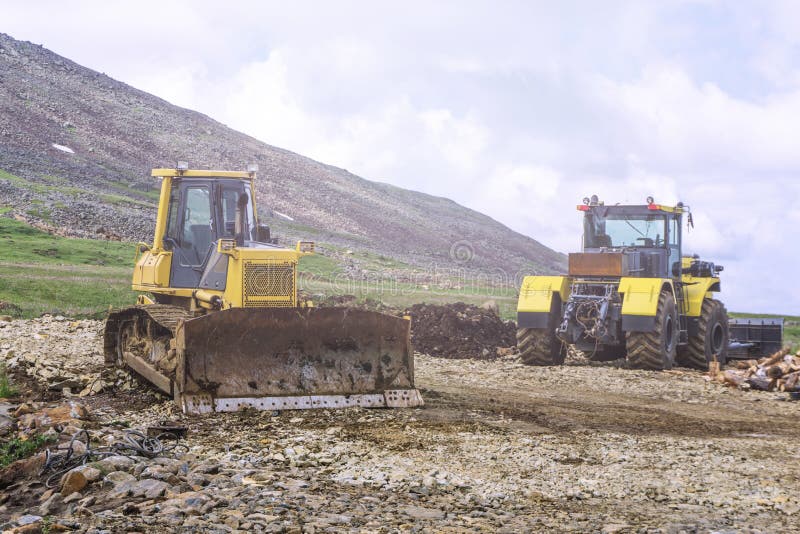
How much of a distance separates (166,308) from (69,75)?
79791 millimetres

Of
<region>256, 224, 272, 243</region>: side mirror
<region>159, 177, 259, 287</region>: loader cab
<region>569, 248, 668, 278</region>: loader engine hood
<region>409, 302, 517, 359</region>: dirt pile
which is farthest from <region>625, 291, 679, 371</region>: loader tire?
<region>159, 177, 259, 287</region>: loader cab

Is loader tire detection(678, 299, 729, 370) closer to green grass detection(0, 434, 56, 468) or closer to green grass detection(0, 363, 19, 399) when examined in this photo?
green grass detection(0, 363, 19, 399)

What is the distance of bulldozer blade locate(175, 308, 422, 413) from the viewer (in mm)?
Answer: 9758

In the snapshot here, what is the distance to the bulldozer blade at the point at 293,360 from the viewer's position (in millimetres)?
9758

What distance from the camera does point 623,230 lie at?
56.4ft

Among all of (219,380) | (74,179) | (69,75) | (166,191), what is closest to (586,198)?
(166,191)

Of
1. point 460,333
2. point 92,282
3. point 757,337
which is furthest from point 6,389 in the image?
point 92,282

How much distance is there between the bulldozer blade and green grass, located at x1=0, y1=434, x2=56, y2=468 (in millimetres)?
1597

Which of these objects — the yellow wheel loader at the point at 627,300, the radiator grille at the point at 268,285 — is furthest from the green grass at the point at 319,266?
the radiator grille at the point at 268,285

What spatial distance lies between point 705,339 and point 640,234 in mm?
2536

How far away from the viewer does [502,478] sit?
289 inches


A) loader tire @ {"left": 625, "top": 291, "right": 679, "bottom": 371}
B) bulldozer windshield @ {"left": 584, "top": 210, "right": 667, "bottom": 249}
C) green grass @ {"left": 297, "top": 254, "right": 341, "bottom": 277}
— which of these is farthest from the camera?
green grass @ {"left": 297, "top": 254, "right": 341, "bottom": 277}

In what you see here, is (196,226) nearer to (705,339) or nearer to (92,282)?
(705,339)

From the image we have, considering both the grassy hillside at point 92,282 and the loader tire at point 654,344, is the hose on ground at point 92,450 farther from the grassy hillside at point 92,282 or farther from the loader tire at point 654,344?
the grassy hillside at point 92,282
